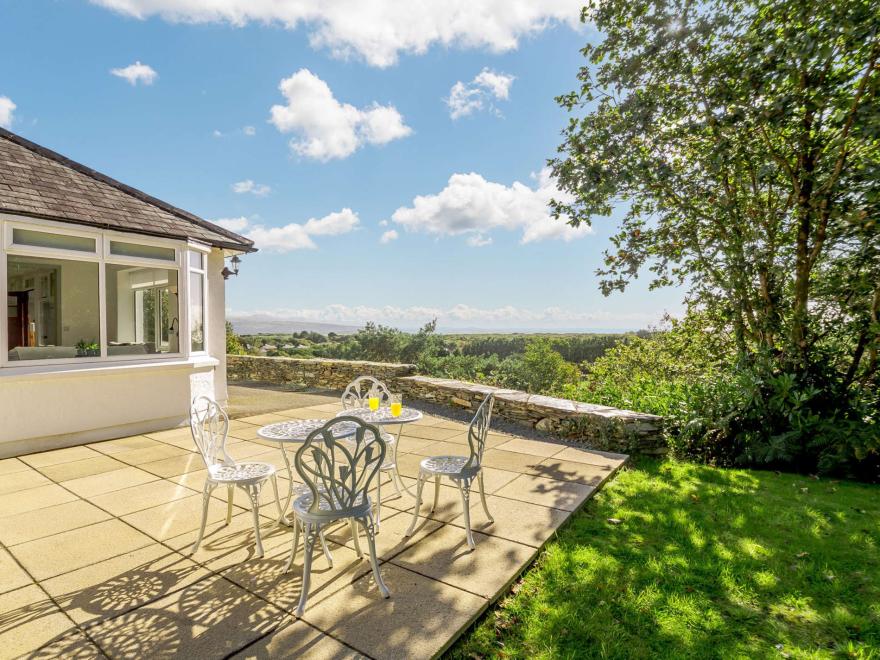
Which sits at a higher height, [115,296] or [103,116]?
[103,116]

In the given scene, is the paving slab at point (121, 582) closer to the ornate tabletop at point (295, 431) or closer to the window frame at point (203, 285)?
the ornate tabletop at point (295, 431)

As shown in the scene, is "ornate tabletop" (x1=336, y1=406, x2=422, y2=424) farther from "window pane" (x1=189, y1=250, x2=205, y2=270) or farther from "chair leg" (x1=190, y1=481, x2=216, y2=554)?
"window pane" (x1=189, y1=250, x2=205, y2=270)

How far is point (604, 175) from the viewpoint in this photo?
20.3ft

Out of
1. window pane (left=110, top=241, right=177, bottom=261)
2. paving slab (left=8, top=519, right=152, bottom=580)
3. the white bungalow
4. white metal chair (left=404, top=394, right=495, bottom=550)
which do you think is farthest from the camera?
window pane (left=110, top=241, right=177, bottom=261)

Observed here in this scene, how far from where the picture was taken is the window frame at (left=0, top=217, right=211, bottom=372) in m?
5.50

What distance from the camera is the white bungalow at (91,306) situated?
222 inches

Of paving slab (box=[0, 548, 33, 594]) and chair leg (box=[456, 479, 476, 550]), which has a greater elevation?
chair leg (box=[456, 479, 476, 550])

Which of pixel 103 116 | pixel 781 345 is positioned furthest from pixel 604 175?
pixel 103 116

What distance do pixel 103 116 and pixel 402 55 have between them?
7911 mm

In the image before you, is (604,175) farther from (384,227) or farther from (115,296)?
(384,227)

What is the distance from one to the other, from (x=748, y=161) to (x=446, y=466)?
5798 mm

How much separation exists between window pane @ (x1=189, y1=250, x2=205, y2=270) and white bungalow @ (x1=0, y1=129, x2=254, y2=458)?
0.7 inches

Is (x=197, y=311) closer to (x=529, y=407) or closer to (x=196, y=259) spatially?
(x=196, y=259)

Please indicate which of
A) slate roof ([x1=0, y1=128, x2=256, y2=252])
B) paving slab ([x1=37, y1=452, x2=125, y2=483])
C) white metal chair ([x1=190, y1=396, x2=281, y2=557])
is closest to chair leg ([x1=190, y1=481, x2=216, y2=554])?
white metal chair ([x1=190, y1=396, x2=281, y2=557])
